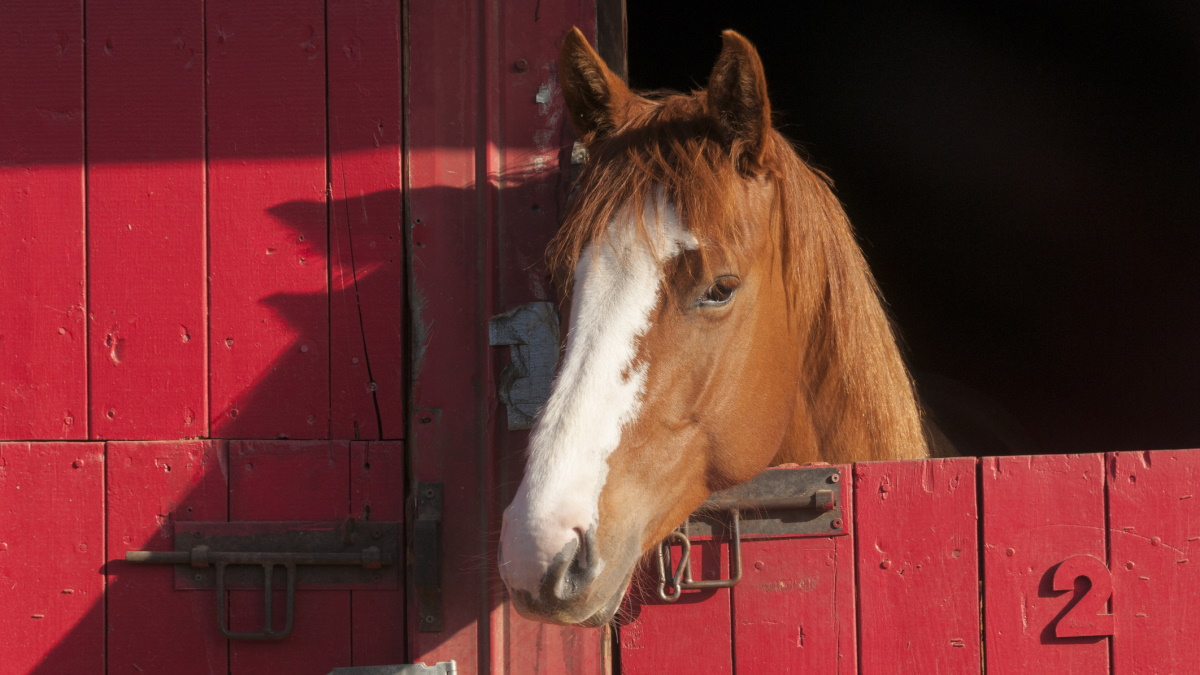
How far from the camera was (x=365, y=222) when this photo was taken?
164cm

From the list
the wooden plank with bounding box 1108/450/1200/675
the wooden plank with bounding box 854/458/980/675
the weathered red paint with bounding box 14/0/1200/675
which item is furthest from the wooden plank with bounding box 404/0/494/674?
the wooden plank with bounding box 1108/450/1200/675

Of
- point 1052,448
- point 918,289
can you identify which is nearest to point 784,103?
point 918,289

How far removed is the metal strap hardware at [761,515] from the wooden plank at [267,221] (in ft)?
2.47

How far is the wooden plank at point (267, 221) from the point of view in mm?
1622

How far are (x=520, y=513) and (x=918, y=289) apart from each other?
144 inches

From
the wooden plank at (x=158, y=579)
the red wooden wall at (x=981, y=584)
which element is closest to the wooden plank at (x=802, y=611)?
the red wooden wall at (x=981, y=584)

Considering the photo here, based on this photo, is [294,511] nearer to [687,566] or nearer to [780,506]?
[687,566]

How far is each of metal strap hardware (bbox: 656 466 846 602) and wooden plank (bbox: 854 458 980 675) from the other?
69mm

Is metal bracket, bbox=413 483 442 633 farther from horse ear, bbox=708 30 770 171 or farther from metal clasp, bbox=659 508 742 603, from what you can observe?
horse ear, bbox=708 30 770 171

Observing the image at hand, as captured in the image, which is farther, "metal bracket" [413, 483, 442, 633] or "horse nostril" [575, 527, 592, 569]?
"metal bracket" [413, 483, 442, 633]

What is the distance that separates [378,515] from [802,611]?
849mm

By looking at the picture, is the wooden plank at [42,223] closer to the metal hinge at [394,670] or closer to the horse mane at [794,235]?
the metal hinge at [394,670]

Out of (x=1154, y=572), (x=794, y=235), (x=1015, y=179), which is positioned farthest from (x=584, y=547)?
(x=1015, y=179)

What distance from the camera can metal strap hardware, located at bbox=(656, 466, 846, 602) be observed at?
1477 mm
